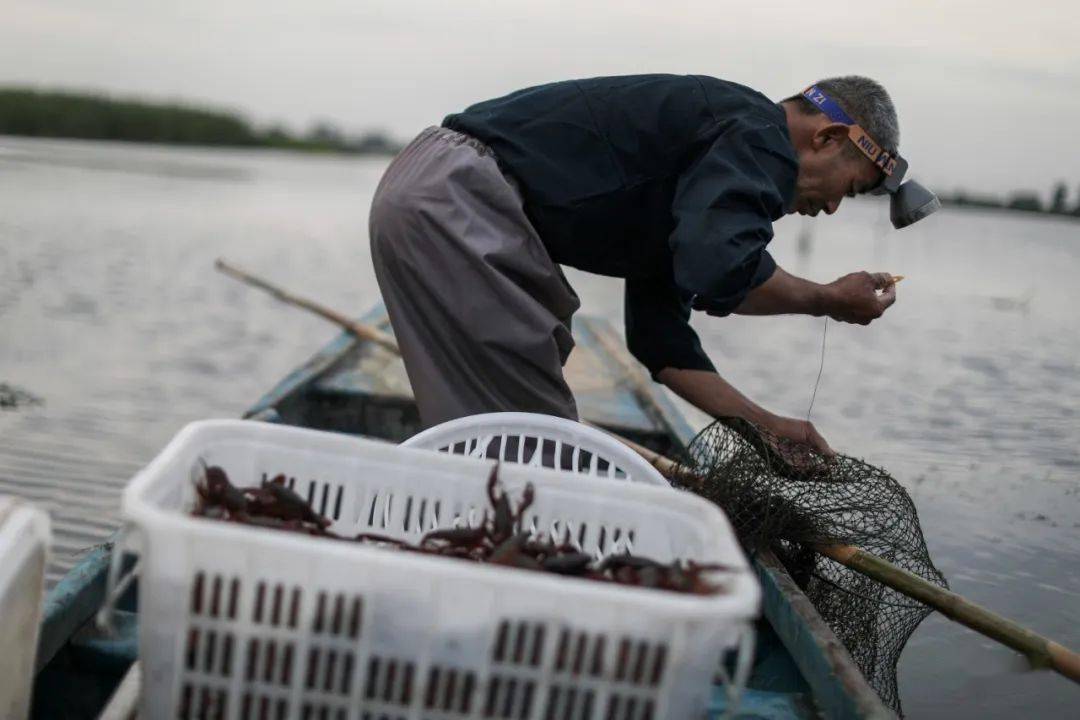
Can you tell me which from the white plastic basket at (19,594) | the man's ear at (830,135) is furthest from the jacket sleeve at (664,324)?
the white plastic basket at (19,594)

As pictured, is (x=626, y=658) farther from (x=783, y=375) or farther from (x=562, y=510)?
(x=783, y=375)

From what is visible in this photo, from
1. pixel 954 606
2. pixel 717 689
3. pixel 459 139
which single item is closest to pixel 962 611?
pixel 954 606

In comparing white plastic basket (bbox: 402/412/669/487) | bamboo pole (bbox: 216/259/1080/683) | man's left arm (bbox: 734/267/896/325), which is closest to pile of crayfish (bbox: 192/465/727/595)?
white plastic basket (bbox: 402/412/669/487)

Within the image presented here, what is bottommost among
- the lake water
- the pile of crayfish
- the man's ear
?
the lake water

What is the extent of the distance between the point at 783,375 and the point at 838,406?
1024 millimetres

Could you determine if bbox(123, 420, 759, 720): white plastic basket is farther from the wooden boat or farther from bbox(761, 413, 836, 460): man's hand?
bbox(761, 413, 836, 460): man's hand

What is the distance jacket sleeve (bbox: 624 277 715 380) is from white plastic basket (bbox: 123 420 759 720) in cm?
190

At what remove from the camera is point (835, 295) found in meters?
3.03

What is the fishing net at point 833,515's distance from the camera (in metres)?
3.01

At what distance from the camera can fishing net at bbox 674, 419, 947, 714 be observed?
3006 millimetres

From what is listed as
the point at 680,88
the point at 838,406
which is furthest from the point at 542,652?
the point at 838,406

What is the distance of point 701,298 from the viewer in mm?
2861

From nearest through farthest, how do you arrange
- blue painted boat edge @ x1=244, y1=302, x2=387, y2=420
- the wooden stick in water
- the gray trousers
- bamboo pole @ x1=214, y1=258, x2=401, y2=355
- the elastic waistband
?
the wooden stick in water
the gray trousers
the elastic waistband
blue painted boat edge @ x1=244, y1=302, x2=387, y2=420
bamboo pole @ x1=214, y1=258, x2=401, y2=355

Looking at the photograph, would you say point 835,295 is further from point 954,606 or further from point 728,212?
point 954,606
